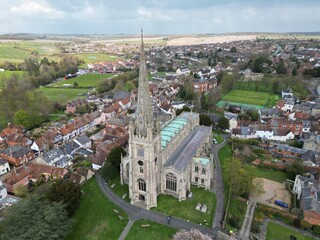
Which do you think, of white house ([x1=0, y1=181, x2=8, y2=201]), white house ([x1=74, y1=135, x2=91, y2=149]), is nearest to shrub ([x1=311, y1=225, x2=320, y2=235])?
white house ([x1=74, y1=135, x2=91, y2=149])

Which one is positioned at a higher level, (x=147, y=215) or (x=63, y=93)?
(x=63, y=93)

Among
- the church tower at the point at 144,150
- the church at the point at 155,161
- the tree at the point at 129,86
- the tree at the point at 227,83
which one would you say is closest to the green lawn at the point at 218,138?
the church at the point at 155,161

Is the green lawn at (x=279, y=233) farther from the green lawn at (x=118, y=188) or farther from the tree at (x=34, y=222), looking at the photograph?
the tree at (x=34, y=222)

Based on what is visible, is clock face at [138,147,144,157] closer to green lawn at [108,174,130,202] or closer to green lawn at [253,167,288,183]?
green lawn at [108,174,130,202]

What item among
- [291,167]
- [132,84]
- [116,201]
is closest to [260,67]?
[132,84]

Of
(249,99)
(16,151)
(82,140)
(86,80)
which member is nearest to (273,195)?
(82,140)

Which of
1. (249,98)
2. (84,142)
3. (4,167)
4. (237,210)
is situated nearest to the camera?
(237,210)

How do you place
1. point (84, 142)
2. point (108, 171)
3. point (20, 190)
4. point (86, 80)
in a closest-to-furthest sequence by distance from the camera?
1. point (20, 190)
2. point (108, 171)
3. point (84, 142)
4. point (86, 80)

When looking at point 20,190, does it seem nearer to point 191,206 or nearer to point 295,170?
point 191,206
